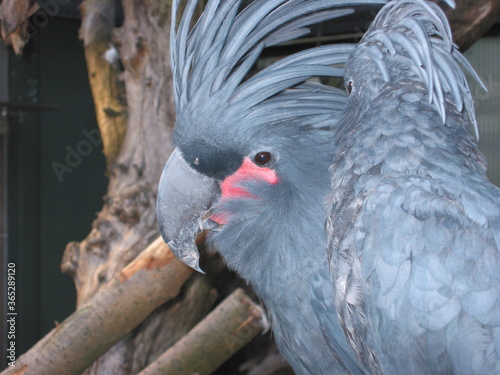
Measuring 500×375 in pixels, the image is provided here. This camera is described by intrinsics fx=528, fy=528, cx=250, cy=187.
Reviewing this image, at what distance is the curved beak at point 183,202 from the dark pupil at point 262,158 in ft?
0.45

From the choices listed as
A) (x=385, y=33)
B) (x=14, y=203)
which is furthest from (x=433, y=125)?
(x=14, y=203)

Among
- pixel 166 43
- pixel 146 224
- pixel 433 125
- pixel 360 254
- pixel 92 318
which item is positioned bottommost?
pixel 92 318

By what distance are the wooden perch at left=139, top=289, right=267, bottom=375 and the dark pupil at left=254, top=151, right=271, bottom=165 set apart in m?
0.85

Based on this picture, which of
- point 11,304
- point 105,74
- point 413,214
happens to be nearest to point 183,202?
point 413,214

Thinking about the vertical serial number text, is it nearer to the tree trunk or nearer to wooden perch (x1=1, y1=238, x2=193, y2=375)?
the tree trunk

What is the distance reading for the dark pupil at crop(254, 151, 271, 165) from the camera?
1385 mm

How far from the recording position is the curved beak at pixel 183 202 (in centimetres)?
142

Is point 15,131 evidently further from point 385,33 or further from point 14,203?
point 385,33

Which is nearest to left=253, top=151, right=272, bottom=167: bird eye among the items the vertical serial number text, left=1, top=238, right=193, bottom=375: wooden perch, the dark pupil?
the dark pupil

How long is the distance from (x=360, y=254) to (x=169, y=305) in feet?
5.64

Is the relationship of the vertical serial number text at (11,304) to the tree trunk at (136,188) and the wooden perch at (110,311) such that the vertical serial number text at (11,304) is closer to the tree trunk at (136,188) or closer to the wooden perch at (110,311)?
the tree trunk at (136,188)

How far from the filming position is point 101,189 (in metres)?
4.63

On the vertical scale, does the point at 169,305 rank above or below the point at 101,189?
below

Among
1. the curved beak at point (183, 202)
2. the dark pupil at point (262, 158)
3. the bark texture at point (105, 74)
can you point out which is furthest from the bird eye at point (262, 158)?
the bark texture at point (105, 74)
